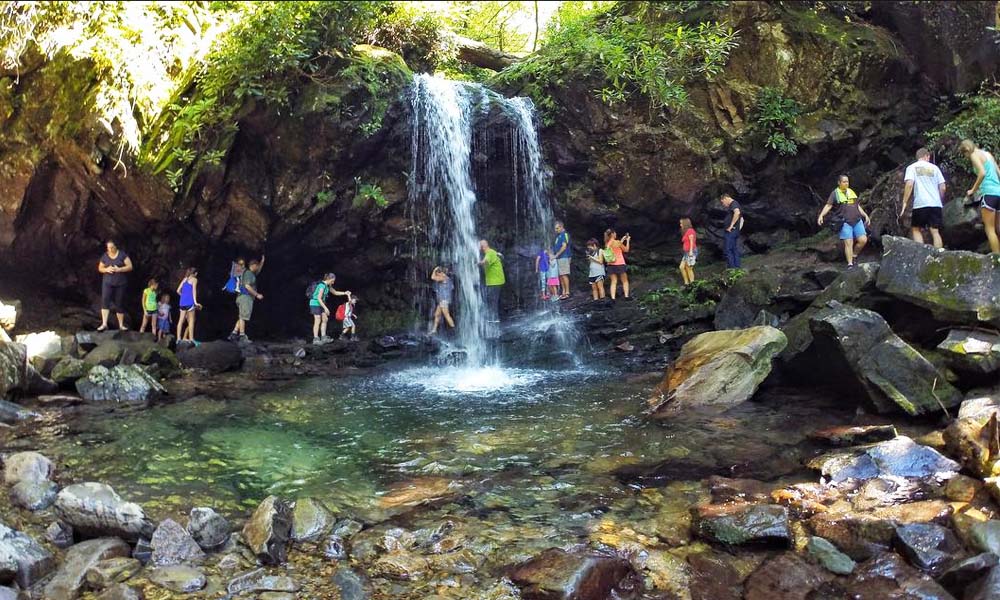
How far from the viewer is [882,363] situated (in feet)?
25.1

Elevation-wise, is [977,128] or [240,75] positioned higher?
[240,75]

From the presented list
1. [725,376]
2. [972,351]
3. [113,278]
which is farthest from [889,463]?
[113,278]

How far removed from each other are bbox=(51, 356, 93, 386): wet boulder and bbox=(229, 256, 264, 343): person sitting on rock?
12.6 feet

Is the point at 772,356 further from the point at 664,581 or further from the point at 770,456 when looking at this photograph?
the point at 664,581

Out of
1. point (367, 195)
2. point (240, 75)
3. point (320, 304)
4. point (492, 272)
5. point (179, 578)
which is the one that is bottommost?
point (179, 578)

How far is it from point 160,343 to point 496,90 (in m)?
10.3

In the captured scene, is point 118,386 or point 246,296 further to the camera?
point 246,296

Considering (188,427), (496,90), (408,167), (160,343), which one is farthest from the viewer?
(496,90)

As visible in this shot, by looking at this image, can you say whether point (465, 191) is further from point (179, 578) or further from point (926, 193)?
Answer: point (179, 578)

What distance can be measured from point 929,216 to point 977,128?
435cm

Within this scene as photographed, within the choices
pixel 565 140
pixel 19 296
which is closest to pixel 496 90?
pixel 565 140

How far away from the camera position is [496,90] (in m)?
16.9

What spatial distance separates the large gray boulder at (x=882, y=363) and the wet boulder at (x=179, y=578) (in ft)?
24.2

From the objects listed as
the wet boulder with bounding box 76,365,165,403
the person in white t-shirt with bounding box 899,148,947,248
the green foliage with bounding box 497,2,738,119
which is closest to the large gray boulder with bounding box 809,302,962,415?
the person in white t-shirt with bounding box 899,148,947,248
